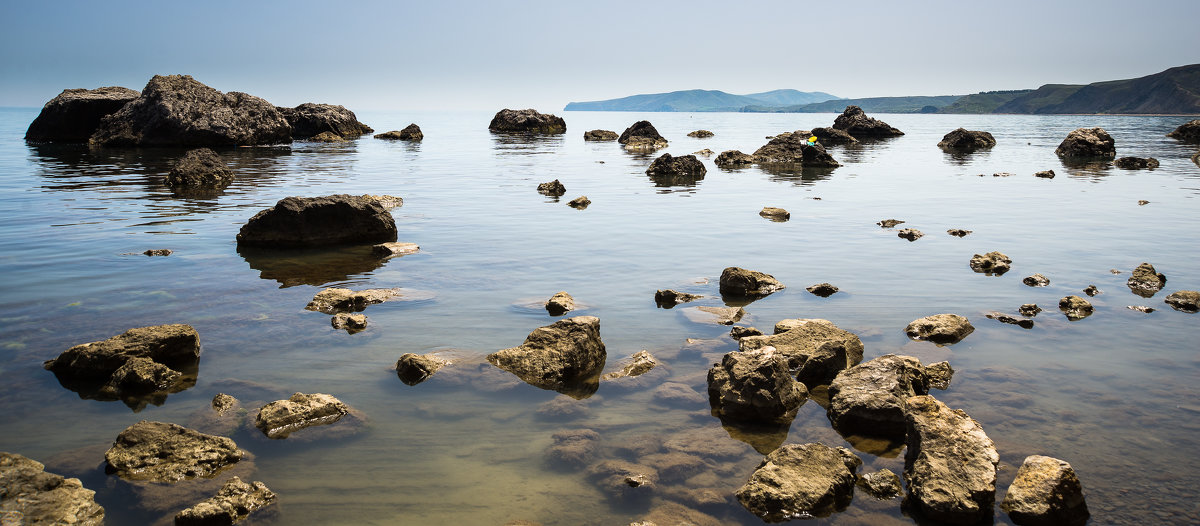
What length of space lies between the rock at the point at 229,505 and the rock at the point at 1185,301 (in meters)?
13.7

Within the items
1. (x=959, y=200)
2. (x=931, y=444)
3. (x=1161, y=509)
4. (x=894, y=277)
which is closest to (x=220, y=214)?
(x=894, y=277)

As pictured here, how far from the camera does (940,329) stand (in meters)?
9.86

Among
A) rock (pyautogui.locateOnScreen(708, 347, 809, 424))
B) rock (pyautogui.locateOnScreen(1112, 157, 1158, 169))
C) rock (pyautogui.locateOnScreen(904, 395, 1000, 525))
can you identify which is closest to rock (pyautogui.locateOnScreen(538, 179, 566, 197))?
rock (pyautogui.locateOnScreen(708, 347, 809, 424))

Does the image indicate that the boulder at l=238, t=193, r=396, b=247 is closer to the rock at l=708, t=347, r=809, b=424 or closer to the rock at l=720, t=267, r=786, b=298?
the rock at l=720, t=267, r=786, b=298

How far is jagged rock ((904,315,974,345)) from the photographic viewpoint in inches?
387

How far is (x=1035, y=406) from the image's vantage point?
25.5 ft

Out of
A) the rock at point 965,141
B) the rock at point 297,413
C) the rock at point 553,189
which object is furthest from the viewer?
the rock at point 965,141


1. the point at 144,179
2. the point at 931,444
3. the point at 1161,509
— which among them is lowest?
the point at 1161,509

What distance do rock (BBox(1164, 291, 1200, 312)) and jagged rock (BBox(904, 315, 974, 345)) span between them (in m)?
4.18

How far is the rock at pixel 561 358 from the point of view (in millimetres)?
8383

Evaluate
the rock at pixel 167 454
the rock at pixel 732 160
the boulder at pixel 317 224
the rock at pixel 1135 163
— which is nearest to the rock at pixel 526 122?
the rock at pixel 732 160

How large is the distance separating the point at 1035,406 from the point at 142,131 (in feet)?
184

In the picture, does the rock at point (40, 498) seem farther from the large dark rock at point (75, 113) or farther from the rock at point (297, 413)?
the large dark rock at point (75, 113)

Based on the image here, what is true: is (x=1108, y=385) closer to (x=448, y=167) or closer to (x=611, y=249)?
(x=611, y=249)
